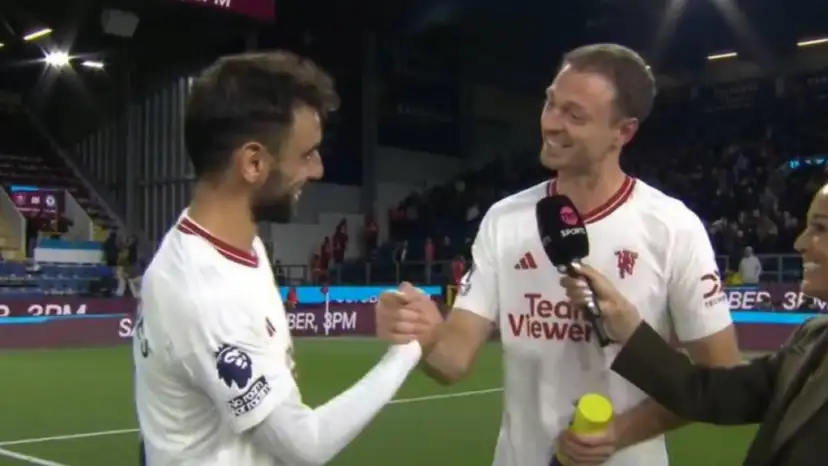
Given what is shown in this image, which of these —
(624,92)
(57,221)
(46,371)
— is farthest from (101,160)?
(624,92)

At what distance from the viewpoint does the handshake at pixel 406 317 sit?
282cm

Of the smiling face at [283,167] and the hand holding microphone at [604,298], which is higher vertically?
the smiling face at [283,167]

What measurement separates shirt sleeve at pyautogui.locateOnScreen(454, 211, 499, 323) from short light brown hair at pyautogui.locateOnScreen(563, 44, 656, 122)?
1.79 feet

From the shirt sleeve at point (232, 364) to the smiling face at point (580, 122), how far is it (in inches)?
45.0

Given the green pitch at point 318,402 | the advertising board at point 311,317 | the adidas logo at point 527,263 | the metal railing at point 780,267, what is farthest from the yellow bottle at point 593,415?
the metal railing at point 780,267

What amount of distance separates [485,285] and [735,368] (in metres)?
0.82

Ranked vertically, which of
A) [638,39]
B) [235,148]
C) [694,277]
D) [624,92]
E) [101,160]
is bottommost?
[694,277]

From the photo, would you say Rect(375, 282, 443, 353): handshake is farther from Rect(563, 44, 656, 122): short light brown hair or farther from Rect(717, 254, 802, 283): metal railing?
Rect(717, 254, 802, 283): metal railing

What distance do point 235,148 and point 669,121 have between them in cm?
3136

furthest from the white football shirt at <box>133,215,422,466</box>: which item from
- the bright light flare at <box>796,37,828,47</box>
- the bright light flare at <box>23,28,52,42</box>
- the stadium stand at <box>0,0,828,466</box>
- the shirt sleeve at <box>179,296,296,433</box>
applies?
the bright light flare at <box>796,37,828,47</box>

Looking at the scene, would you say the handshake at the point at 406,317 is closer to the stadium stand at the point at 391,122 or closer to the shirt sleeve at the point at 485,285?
the shirt sleeve at the point at 485,285

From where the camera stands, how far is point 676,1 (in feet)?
91.4

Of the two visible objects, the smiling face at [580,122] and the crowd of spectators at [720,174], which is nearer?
the smiling face at [580,122]

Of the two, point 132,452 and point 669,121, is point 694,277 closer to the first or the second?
point 132,452
